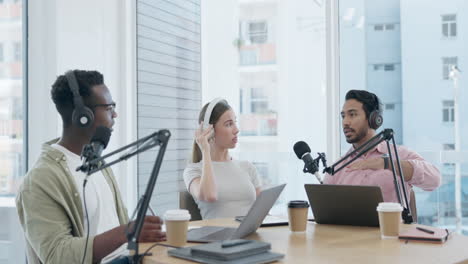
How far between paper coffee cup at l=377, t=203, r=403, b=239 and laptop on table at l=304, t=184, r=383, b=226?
0.12m

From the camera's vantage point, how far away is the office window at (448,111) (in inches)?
140

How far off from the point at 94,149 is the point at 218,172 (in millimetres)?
1567

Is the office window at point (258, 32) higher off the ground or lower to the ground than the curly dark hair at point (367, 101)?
higher

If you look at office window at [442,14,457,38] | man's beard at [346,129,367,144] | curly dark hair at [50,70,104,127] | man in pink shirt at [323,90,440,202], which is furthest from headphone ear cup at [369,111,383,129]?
curly dark hair at [50,70,104,127]

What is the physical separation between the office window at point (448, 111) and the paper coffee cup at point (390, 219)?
1789 mm

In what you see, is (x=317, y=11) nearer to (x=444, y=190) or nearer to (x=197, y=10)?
(x=197, y=10)

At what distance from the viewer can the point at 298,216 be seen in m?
Answer: 2.18

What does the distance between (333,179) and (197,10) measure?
215 centimetres

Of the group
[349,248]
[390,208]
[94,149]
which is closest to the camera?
[94,149]

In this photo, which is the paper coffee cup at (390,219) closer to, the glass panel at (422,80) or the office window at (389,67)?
the glass panel at (422,80)

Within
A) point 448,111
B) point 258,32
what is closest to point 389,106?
point 448,111

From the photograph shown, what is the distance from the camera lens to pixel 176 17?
4.39 m

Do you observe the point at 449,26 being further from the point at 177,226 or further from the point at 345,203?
the point at 177,226

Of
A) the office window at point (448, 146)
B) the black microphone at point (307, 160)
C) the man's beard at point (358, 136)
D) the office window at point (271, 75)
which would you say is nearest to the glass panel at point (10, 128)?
the office window at point (271, 75)
